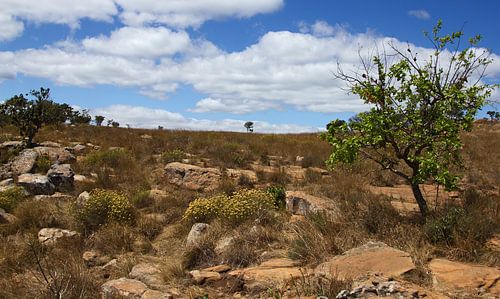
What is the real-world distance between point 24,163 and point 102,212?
6.11 metres

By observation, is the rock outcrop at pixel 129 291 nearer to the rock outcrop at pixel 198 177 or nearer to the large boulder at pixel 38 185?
the rock outcrop at pixel 198 177

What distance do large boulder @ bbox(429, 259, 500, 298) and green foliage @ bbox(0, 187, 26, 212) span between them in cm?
888

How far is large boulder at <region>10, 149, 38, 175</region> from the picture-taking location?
490 inches

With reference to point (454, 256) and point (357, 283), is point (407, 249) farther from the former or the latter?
point (357, 283)

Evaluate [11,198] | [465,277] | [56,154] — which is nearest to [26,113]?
[56,154]

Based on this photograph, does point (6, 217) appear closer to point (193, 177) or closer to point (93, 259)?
point (93, 259)

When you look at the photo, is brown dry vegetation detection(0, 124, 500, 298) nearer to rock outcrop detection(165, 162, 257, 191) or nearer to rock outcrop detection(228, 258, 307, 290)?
rock outcrop detection(228, 258, 307, 290)

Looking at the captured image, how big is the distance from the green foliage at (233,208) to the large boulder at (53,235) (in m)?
2.19

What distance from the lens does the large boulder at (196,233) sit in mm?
6771

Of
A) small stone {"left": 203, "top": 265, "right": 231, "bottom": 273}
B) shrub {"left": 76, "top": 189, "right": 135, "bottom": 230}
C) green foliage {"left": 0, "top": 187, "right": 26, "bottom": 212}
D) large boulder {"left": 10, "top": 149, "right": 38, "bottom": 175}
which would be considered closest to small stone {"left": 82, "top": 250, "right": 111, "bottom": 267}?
shrub {"left": 76, "top": 189, "right": 135, "bottom": 230}

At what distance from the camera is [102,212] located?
328 inches

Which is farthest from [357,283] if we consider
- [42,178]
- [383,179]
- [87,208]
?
[42,178]

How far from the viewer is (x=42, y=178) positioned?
10.8 m

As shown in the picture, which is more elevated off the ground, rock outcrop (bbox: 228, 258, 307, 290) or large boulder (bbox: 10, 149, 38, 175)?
large boulder (bbox: 10, 149, 38, 175)
